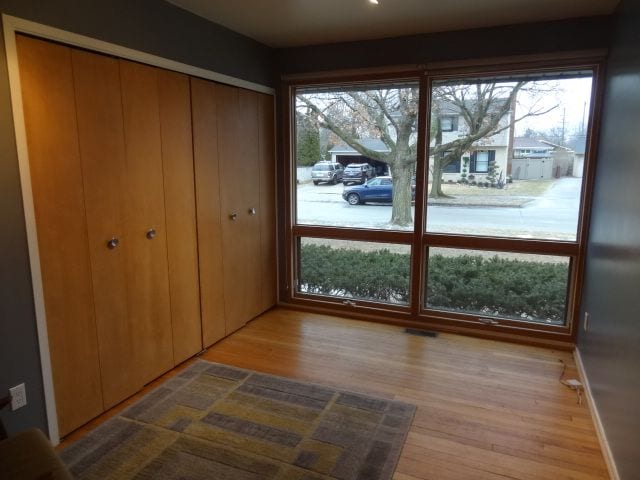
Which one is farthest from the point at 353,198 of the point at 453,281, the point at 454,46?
the point at 454,46

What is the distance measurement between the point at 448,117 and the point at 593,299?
1.71 metres

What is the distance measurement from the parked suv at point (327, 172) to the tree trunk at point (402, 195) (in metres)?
0.52

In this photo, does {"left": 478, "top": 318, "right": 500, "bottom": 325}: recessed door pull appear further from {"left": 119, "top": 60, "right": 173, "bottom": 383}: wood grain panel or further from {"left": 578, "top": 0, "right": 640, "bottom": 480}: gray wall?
{"left": 119, "top": 60, "right": 173, "bottom": 383}: wood grain panel

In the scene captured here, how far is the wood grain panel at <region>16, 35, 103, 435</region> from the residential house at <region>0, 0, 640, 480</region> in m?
0.08

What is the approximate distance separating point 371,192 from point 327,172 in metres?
0.46

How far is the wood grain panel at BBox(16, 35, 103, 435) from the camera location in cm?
201

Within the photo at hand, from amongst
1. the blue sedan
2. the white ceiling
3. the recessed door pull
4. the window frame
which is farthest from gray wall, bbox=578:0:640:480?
the blue sedan

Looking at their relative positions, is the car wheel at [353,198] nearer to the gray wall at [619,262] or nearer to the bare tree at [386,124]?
the bare tree at [386,124]

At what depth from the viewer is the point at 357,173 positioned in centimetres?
388

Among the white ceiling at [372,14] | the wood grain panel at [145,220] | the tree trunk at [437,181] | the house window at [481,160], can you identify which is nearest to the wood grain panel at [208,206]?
the wood grain panel at [145,220]

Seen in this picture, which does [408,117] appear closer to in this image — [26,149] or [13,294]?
[26,149]

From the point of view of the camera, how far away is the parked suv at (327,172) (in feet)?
12.9

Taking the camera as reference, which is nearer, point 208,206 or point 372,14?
point 372,14

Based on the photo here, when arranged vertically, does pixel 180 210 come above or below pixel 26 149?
below
